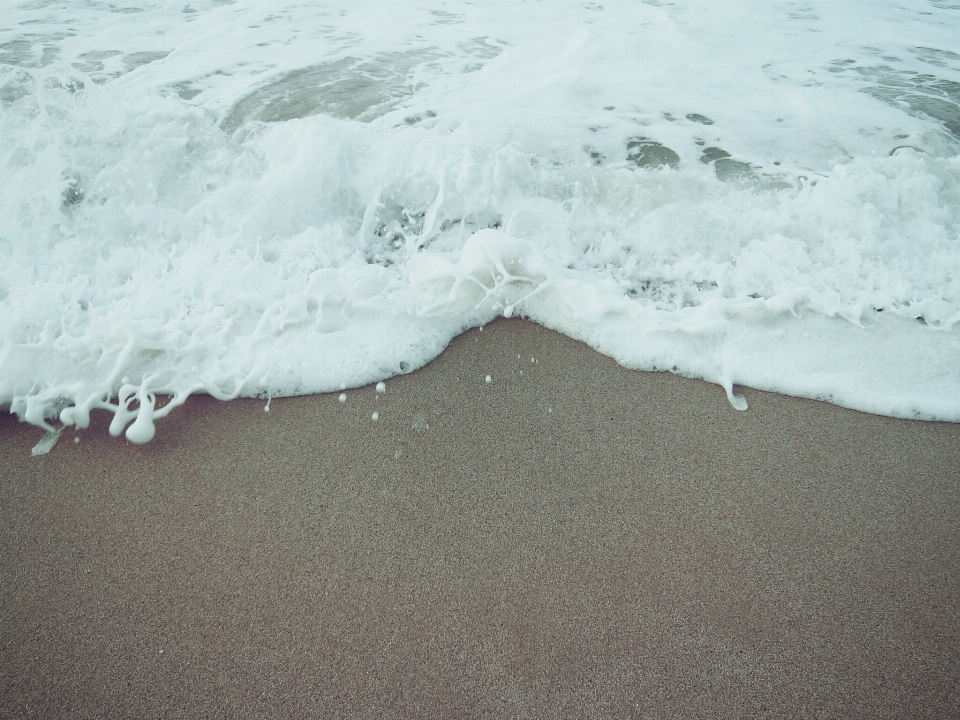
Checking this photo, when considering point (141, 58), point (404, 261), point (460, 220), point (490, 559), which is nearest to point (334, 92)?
point (141, 58)

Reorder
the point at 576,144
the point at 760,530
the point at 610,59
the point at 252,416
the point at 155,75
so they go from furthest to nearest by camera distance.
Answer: the point at 610,59 < the point at 155,75 < the point at 576,144 < the point at 252,416 < the point at 760,530

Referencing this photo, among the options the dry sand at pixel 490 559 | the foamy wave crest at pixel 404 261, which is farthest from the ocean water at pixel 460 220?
the dry sand at pixel 490 559

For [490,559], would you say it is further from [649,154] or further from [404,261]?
[649,154]

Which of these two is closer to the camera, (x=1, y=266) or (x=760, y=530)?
(x=760, y=530)

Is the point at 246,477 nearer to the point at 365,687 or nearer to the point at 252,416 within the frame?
the point at 252,416

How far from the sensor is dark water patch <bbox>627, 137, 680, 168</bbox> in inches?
129

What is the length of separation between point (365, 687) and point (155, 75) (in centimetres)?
460

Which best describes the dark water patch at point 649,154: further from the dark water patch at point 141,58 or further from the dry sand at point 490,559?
the dark water patch at point 141,58

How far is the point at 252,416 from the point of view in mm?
1899

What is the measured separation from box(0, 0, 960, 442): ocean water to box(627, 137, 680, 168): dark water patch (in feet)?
0.06

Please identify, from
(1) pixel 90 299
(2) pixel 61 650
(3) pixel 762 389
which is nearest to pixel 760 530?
(3) pixel 762 389

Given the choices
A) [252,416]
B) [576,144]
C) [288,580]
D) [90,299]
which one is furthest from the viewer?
[576,144]

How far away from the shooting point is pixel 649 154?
3.35 meters

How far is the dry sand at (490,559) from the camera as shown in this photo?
127 cm
